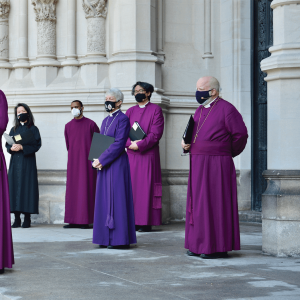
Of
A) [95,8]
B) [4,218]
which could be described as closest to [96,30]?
[95,8]

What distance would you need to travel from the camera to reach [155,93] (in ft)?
31.4

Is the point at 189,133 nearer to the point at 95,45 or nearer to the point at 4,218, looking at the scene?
the point at 4,218

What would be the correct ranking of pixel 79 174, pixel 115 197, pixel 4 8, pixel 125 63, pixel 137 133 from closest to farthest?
pixel 115 197 < pixel 137 133 < pixel 79 174 < pixel 125 63 < pixel 4 8

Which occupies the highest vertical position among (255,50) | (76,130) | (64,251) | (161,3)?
(161,3)

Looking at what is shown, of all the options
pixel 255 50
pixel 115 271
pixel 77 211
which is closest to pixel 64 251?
pixel 115 271

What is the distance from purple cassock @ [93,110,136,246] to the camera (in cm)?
670

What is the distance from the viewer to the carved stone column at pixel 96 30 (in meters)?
9.98

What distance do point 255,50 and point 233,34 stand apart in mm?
466

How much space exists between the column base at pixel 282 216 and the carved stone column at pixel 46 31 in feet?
17.3

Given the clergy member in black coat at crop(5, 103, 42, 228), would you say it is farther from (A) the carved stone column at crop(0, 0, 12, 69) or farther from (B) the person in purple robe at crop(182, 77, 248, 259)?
(B) the person in purple robe at crop(182, 77, 248, 259)

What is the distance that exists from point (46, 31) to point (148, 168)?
3.24 metres

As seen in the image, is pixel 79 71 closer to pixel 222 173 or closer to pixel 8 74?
pixel 8 74

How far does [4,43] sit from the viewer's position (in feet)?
34.9

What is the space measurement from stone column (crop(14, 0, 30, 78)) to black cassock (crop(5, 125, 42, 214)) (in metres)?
1.58
